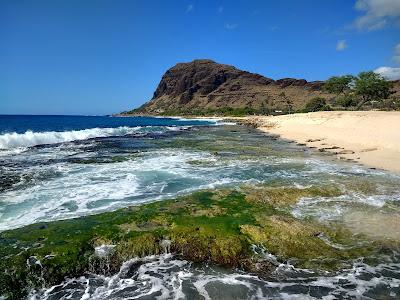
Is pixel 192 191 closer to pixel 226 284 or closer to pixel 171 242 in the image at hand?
pixel 171 242

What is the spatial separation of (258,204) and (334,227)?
333cm

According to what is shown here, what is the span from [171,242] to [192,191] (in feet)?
20.3

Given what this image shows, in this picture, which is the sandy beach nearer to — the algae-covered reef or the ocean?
the ocean

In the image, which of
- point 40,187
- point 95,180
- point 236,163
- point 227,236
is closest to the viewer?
point 227,236

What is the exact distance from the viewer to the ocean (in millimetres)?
8727

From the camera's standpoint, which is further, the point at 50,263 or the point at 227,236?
the point at 227,236

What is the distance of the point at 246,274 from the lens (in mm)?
9359

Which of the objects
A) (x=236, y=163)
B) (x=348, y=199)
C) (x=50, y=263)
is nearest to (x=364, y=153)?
(x=236, y=163)

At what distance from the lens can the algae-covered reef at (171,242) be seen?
376 inches

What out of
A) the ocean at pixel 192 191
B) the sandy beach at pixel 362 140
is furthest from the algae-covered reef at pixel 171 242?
the sandy beach at pixel 362 140

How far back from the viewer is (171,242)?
1096 cm

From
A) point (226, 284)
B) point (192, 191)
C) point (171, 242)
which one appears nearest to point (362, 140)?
point (192, 191)

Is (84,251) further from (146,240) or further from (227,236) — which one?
(227,236)

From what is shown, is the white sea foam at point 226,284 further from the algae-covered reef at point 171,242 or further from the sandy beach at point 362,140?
the sandy beach at point 362,140
